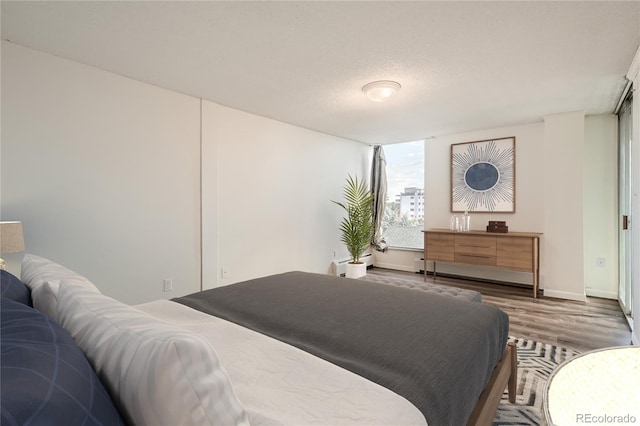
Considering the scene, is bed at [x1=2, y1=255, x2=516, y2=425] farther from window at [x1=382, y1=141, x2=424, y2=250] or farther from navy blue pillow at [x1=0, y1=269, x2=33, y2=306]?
window at [x1=382, y1=141, x2=424, y2=250]

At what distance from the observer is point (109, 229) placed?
2.75 meters

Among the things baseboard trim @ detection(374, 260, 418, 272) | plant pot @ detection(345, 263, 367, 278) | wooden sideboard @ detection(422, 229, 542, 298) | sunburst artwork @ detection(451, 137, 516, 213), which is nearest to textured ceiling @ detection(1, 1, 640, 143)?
sunburst artwork @ detection(451, 137, 516, 213)

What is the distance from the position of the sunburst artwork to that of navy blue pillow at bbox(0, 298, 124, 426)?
17.0 ft

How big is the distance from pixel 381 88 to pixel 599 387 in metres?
2.83

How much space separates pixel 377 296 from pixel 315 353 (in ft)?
2.52

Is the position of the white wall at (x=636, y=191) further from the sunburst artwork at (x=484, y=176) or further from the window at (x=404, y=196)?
the window at (x=404, y=196)

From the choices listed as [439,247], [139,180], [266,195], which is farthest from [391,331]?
[439,247]

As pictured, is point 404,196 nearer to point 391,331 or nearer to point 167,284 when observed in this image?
point 167,284

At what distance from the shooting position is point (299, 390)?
840mm

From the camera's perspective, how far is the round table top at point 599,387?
55 centimetres

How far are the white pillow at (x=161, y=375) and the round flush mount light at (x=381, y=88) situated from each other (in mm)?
2863

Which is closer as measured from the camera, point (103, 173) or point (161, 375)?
point (161, 375)

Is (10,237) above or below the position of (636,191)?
below

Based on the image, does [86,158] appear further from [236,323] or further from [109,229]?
[236,323]
